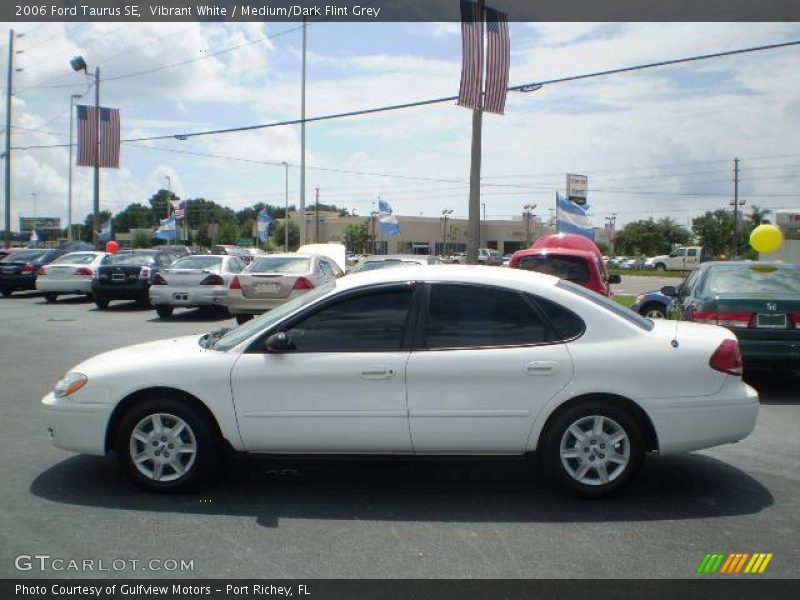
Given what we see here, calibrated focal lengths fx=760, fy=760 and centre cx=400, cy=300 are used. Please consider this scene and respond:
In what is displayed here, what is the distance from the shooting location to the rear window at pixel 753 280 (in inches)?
360

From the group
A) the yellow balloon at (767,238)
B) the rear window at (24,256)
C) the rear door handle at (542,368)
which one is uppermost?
the yellow balloon at (767,238)

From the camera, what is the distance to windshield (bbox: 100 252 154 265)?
20.0 metres

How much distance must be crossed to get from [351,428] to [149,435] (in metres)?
1.38

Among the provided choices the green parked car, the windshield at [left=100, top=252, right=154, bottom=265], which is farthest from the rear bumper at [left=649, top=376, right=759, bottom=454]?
the windshield at [left=100, top=252, right=154, bottom=265]

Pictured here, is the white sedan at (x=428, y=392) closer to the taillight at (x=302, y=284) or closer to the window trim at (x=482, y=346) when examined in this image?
the window trim at (x=482, y=346)

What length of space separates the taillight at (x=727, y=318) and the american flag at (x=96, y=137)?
22.6 metres

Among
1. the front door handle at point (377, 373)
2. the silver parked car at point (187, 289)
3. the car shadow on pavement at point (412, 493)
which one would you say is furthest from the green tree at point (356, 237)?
the front door handle at point (377, 373)

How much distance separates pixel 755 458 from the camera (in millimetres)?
6109

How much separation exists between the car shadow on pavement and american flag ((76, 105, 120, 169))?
22653 mm

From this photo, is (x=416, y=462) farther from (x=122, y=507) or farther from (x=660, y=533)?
(x=122, y=507)

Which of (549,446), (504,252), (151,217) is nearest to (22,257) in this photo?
(549,446)

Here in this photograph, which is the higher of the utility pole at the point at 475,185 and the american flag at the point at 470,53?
the american flag at the point at 470,53

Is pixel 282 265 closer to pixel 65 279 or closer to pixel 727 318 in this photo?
pixel 65 279

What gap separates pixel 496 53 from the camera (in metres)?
17.0
